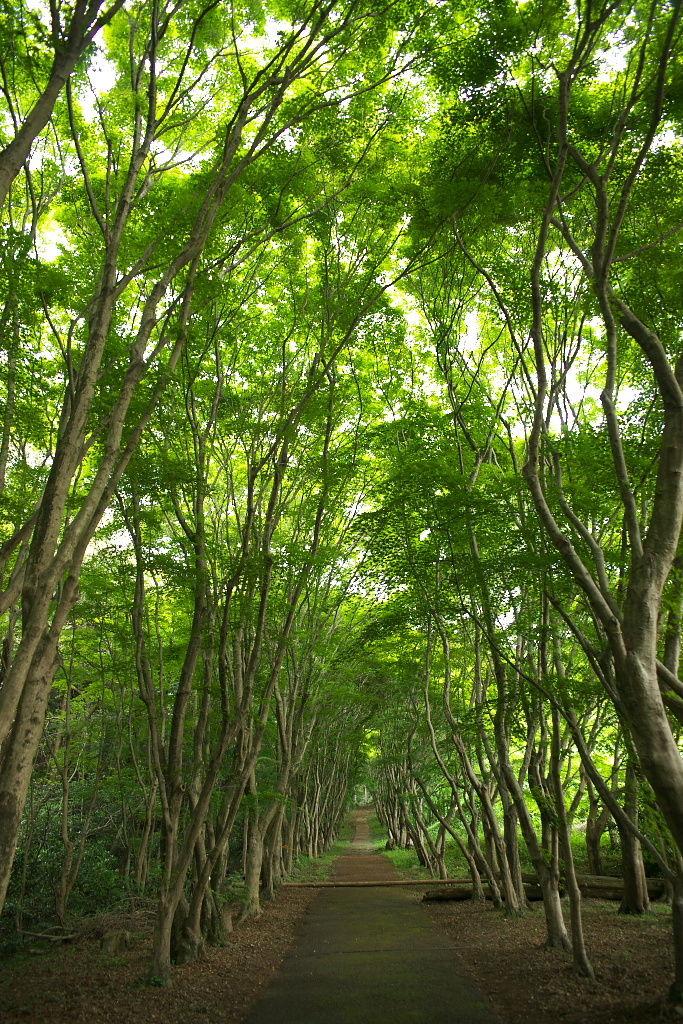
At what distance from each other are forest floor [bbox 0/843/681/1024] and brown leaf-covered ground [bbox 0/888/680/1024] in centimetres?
1

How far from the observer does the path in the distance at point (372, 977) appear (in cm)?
587

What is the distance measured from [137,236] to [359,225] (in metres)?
3.18

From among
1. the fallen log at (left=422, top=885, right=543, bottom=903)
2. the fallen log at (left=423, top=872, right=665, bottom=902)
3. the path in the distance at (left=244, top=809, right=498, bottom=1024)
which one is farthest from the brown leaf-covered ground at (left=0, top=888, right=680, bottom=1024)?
the fallen log at (left=422, top=885, right=543, bottom=903)

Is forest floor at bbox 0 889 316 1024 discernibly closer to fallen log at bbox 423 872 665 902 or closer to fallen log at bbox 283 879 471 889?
fallen log at bbox 423 872 665 902

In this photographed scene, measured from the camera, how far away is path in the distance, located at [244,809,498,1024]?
5.87 m

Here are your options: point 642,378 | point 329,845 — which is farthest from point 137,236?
point 329,845

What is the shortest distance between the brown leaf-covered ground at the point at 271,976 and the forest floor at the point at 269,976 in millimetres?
12

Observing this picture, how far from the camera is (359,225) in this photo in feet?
28.7

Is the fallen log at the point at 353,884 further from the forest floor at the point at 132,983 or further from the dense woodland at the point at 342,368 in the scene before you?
the forest floor at the point at 132,983

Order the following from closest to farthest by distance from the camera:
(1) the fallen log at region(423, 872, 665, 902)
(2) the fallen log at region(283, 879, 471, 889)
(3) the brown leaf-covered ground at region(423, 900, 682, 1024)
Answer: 1. (3) the brown leaf-covered ground at region(423, 900, 682, 1024)
2. (1) the fallen log at region(423, 872, 665, 902)
3. (2) the fallen log at region(283, 879, 471, 889)

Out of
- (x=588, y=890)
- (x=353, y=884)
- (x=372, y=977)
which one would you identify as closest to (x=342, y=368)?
(x=372, y=977)

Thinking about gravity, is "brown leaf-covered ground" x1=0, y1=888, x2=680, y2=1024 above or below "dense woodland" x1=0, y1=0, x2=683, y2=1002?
below

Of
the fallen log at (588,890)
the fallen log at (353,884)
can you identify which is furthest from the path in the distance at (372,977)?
the fallen log at (353,884)

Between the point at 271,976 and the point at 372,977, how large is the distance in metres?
1.20
